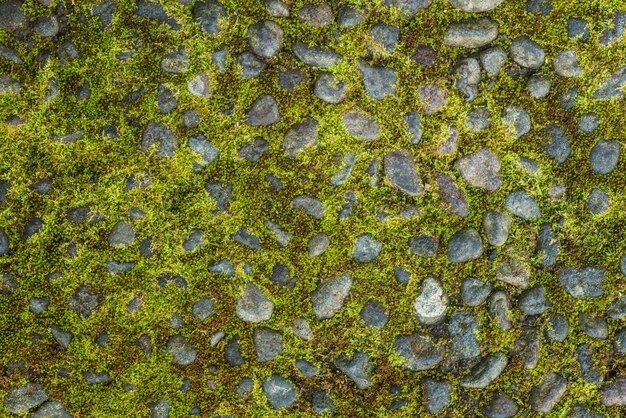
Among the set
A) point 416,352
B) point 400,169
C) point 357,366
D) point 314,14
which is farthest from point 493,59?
point 357,366

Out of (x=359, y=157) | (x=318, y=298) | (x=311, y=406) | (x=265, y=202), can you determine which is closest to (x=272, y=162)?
(x=265, y=202)

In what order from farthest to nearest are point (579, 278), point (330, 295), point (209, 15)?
point (579, 278) → point (330, 295) → point (209, 15)

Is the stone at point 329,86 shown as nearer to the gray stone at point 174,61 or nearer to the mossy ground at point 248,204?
the mossy ground at point 248,204

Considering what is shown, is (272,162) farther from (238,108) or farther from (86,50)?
(86,50)

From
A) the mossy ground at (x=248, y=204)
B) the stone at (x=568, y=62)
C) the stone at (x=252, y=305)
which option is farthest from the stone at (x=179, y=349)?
the stone at (x=568, y=62)

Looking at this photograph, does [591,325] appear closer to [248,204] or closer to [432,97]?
[432,97]
